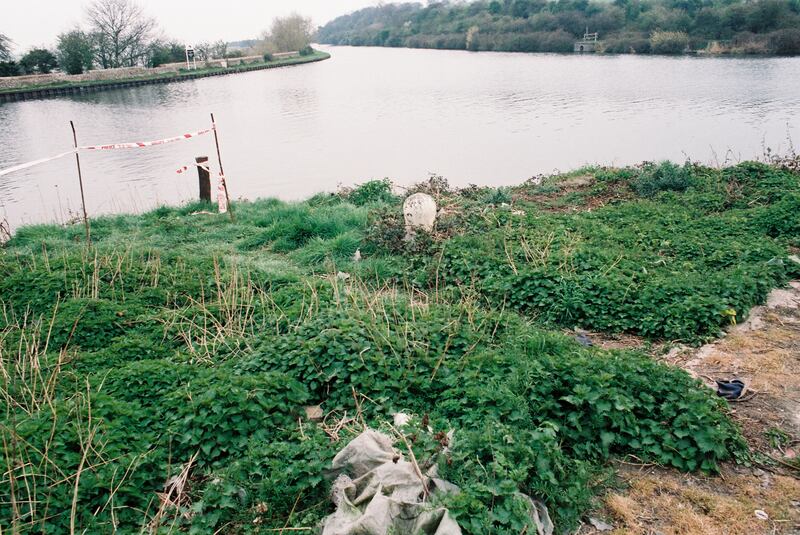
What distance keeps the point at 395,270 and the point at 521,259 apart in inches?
65.3

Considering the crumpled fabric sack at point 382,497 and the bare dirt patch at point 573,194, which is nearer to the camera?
the crumpled fabric sack at point 382,497

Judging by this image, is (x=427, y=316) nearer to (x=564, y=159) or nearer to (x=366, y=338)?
(x=366, y=338)

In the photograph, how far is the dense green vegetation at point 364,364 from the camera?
11.5ft

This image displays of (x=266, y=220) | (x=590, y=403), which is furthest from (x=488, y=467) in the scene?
(x=266, y=220)

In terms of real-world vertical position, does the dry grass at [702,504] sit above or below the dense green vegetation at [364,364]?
below

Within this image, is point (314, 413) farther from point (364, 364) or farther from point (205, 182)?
point (205, 182)

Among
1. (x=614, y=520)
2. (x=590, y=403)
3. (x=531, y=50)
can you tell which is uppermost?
(x=531, y=50)

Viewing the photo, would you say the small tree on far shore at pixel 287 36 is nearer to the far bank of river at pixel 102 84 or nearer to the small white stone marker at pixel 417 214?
the far bank of river at pixel 102 84

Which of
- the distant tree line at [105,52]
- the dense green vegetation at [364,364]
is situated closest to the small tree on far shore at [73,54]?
the distant tree line at [105,52]

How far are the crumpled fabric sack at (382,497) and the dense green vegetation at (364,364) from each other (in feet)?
0.40

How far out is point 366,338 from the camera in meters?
5.08

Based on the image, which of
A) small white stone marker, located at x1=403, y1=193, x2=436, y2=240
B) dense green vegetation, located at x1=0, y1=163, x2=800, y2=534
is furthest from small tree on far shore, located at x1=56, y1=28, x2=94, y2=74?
small white stone marker, located at x1=403, y1=193, x2=436, y2=240

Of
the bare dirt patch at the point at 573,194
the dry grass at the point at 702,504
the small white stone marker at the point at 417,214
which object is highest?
the small white stone marker at the point at 417,214

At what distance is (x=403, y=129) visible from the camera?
81.8 ft
